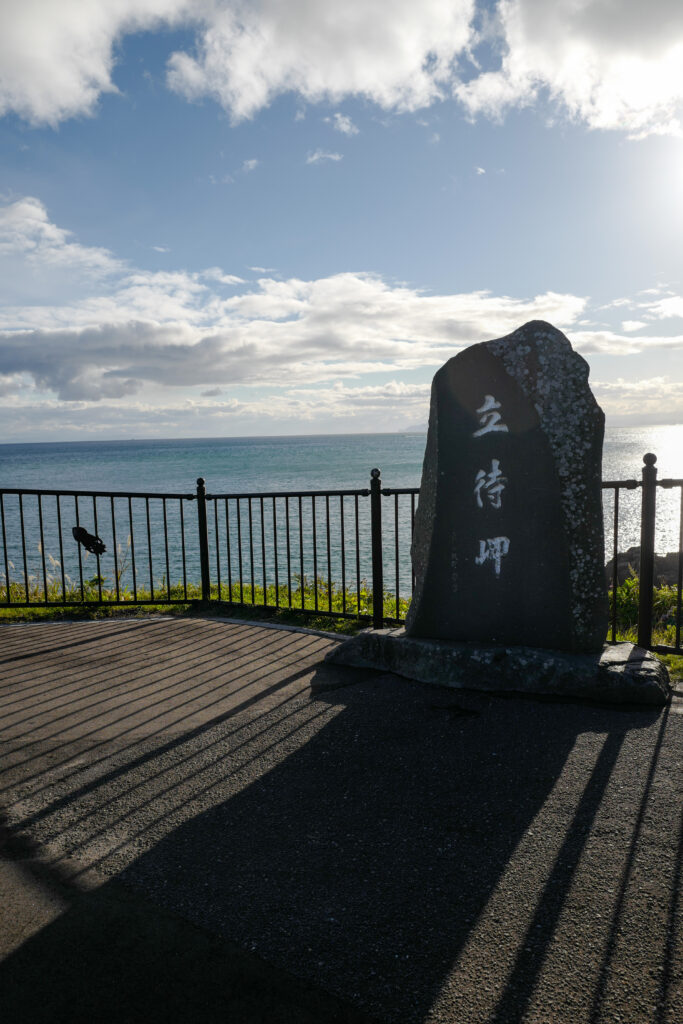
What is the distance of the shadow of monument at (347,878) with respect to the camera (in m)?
2.02

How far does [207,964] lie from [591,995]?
3.90 feet

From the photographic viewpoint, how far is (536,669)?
4.26 m

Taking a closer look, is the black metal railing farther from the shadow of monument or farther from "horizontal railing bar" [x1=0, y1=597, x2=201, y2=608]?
the shadow of monument

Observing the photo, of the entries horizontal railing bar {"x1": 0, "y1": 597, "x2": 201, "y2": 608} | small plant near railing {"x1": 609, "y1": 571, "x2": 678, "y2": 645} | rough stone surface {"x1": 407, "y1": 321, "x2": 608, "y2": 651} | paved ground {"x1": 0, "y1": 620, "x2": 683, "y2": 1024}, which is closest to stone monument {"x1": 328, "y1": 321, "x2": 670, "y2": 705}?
rough stone surface {"x1": 407, "y1": 321, "x2": 608, "y2": 651}

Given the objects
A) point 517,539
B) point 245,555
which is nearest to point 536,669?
point 517,539

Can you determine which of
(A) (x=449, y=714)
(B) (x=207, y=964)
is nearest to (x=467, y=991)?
(B) (x=207, y=964)

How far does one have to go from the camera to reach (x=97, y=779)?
11.0ft

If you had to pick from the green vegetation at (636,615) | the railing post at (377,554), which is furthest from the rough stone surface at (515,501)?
the green vegetation at (636,615)

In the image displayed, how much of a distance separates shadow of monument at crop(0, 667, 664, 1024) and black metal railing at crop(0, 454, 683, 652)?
1.80 metres

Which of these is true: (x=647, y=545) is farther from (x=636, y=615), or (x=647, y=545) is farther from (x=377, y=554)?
(x=636, y=615)

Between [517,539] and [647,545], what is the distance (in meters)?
1.20

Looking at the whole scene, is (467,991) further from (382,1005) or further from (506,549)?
(506,549)

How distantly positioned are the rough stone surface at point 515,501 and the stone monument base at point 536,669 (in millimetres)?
177

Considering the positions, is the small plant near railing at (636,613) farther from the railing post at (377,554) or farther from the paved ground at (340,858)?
the paved ground at (340,858)
